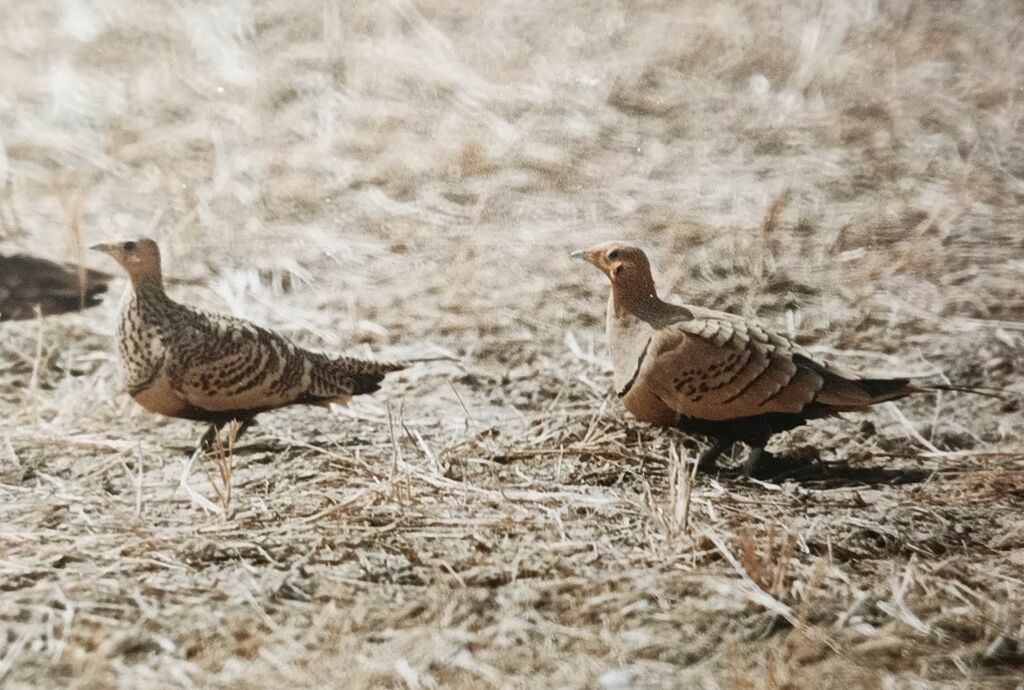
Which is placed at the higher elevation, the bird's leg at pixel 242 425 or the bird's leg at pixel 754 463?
the bird's leg at pixel 242 425

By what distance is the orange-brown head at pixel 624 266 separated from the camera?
2.35 meters

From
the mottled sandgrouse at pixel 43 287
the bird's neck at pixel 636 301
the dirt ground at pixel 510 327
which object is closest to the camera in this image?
the dirt ground at pixel 510 327

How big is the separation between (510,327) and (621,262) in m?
0.45

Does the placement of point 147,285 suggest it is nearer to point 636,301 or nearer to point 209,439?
point 209,439

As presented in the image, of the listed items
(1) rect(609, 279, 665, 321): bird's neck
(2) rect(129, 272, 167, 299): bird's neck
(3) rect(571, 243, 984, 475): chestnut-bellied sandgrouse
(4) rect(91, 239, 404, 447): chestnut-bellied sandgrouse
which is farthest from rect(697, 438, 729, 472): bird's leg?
(2) rect(129, 272, 167, 299): bird's neck

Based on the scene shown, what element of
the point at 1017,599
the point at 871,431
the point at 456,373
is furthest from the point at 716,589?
the point at 456,373

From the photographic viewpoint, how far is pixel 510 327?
8.93 feet

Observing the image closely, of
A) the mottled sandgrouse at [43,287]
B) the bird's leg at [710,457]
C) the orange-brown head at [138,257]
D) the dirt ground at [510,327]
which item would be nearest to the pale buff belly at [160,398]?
the dirt ground at [510,327]

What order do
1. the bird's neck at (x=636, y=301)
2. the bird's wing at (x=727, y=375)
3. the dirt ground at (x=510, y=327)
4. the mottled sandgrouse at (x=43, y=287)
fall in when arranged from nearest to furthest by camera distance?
the dirt ground at (x=510, y=327)
the bird's wing at (x=727, y=375)
the bird's neck at (x=636, y=301)
the mottled sandgrouse at (x=43, y=287)

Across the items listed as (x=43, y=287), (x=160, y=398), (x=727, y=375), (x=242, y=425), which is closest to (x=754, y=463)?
(x=727, y=375)

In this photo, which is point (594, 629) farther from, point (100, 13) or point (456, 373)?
point (100, 13)

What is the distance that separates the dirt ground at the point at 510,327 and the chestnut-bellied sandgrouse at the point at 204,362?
0.36 ft

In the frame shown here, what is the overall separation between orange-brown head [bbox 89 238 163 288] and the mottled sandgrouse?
533mm

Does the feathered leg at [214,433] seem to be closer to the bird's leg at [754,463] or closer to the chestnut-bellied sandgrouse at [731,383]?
the chestnut-bellied sandgrouse at [731,383]
